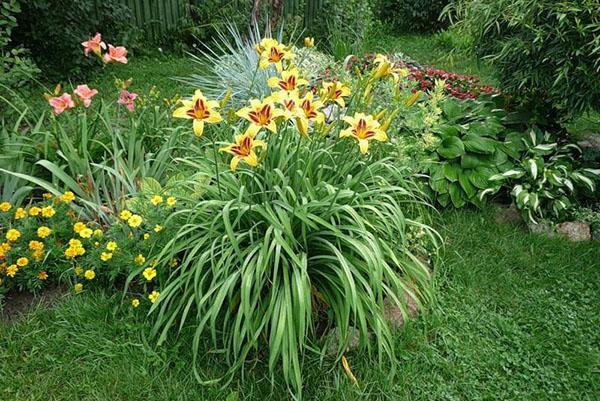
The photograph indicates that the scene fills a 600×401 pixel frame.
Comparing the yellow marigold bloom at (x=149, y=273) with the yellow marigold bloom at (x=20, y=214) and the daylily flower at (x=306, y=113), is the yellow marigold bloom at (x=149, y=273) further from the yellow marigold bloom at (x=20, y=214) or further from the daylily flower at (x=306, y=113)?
the daylily flower at (x=306, y=113)

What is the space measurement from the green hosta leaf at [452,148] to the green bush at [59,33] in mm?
3914

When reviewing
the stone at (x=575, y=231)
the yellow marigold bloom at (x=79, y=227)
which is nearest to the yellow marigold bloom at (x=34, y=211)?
the yellow marigold bloom at (x=79, y=227)

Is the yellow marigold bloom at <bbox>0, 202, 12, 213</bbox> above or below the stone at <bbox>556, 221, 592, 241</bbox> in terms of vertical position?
above

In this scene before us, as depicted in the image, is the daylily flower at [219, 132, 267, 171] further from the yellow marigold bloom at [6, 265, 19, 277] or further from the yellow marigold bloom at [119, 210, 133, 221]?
the yellow marigold bloom at [6, 265, 19, 277]

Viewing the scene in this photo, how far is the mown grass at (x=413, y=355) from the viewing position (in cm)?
210

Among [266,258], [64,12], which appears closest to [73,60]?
[64,12]

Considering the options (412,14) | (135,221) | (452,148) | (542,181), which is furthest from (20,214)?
(412,14)

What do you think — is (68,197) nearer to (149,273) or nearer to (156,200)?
(156,200)

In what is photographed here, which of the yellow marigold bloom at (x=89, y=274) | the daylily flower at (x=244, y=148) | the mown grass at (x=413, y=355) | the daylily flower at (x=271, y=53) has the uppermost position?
the daylily flower at (x=271, y=53)

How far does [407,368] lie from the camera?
2254mm

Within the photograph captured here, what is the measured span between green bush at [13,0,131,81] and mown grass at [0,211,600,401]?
377cm

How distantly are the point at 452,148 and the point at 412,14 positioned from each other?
638cm

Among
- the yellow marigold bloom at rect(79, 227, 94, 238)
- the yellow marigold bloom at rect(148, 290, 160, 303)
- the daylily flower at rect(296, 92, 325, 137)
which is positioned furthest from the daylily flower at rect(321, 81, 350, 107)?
the yellow marigold bloom at rect(79, 227, 94, 238)

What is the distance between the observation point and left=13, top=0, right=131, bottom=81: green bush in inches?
204
